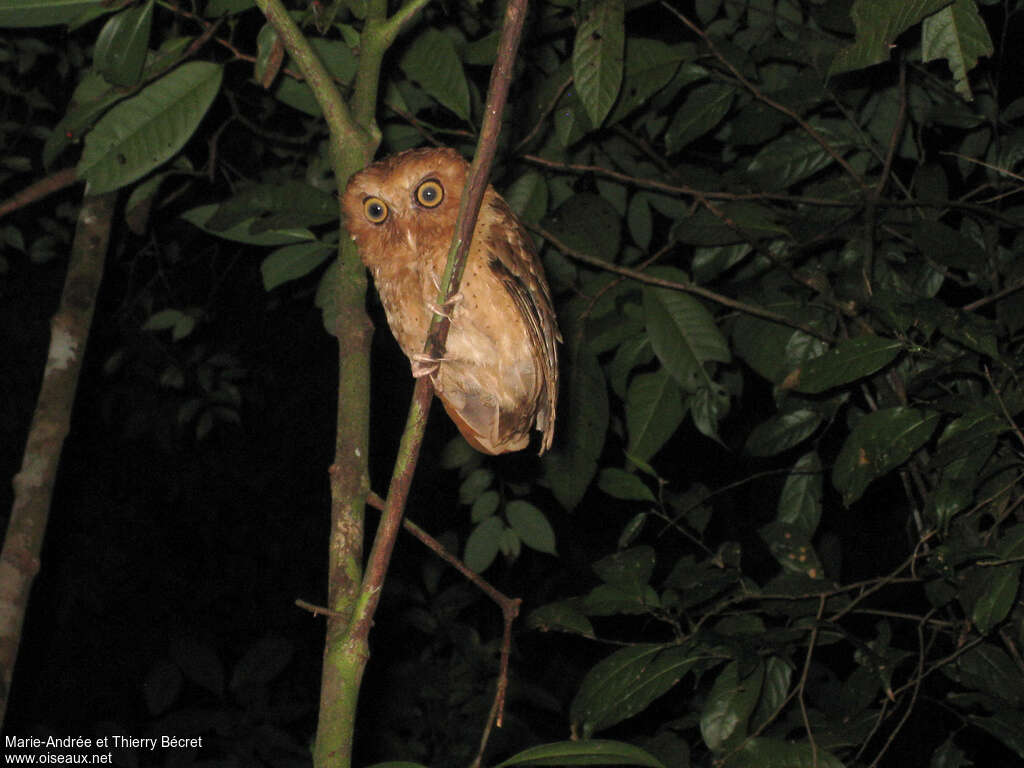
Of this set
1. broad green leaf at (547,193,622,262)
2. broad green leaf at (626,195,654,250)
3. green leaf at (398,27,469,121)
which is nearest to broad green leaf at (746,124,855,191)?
broad green leaf at (626,195,654,250)

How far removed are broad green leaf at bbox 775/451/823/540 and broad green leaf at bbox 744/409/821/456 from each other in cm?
20

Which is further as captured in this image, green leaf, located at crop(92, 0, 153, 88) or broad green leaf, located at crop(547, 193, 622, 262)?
broad green leaf, located at crop(547, 193, 622, 262)

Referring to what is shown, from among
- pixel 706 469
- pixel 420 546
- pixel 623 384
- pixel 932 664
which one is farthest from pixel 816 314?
pixel 420 546

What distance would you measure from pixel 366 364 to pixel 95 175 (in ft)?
2.41

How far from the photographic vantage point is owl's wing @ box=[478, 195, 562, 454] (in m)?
1.74

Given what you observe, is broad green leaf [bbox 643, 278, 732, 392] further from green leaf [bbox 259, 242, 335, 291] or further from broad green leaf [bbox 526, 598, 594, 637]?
green leaf [bbox 259, 242, 335, 291]


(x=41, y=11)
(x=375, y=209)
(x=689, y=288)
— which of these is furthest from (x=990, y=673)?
(x=41, y=11)

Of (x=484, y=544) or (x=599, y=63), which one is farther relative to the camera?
(x=484, y=544)

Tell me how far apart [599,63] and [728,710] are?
4.15ft

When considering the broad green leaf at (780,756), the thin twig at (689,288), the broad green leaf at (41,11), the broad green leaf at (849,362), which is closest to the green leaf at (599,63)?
the thin twig at (689,288)

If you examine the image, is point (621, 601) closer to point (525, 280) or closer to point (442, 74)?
point (525, 280)

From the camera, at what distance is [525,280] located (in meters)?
1.76

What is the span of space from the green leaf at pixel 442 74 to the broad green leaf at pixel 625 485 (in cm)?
87

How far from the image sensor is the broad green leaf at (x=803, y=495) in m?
2.13
